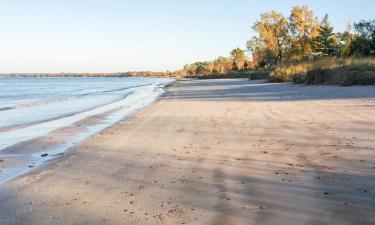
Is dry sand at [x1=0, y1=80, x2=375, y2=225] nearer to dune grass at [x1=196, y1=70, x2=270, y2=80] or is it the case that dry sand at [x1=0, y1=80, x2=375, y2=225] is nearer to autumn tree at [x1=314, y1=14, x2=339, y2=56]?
dune grass at [x1=196, y1=70, x2=270, y2=80]

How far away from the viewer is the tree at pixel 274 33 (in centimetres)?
7281

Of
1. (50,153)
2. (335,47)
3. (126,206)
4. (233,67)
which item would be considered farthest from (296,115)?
(233,67)

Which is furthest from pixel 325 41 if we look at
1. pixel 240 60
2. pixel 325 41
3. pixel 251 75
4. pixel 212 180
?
pixel 240 60

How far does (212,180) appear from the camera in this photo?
6598 millimetres

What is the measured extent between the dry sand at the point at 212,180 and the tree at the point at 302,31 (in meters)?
53.9

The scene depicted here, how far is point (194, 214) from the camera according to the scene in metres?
5.11

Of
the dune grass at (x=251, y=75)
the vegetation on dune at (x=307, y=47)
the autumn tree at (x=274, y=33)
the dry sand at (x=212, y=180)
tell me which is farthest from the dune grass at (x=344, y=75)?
the autumn tree at (x=274, y=33)

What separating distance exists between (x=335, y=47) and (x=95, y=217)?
60.8 m

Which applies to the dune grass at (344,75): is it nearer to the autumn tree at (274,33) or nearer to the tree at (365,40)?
the tree at (365,40)

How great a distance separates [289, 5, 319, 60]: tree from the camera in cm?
6375

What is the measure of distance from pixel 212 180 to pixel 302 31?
6331cm

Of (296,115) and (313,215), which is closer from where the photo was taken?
(313,215)

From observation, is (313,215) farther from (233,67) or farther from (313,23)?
(233,67)

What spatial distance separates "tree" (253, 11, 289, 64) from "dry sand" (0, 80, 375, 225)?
62.9m
